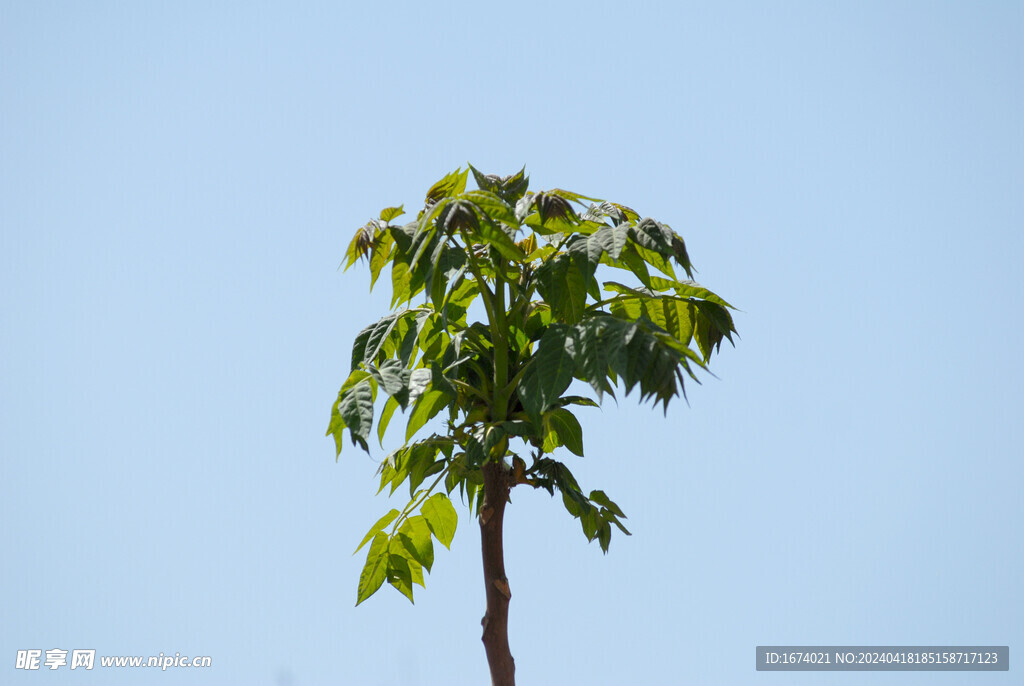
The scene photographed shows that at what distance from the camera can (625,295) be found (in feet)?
4.63

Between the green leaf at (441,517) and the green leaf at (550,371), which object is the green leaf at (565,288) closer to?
the green leaf at (550,371)

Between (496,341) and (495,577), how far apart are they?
36 centimetres

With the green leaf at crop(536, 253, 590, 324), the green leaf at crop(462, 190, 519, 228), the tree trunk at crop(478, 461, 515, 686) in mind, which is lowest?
the tree trunk at crop(478, 461, 515, 686)

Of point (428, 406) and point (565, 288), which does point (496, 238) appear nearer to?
point (565, 288)

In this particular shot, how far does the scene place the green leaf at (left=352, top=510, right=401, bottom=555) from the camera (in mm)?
1444

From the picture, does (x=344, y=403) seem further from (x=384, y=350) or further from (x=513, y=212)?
(x=513, y=212)

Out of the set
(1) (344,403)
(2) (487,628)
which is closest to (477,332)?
(1) (344,403)

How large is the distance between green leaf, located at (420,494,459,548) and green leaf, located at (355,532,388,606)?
0.29 ft

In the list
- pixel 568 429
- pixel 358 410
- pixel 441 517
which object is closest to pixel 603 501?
pixel 568 429

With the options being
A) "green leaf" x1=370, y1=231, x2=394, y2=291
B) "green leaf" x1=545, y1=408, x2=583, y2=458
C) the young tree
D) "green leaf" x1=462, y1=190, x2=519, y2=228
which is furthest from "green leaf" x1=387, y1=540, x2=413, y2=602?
"green leaf" x1=462, y1=190, x2=519, y2=228

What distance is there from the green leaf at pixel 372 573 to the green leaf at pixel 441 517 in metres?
0.09

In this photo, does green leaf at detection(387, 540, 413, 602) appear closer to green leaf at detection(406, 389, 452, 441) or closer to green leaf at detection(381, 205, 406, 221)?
green leaf at detection(406, 389, 452, 441)

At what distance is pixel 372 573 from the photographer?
4.62ft

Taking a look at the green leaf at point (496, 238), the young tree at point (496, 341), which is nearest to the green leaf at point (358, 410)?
the young tree at point (496, 341)
